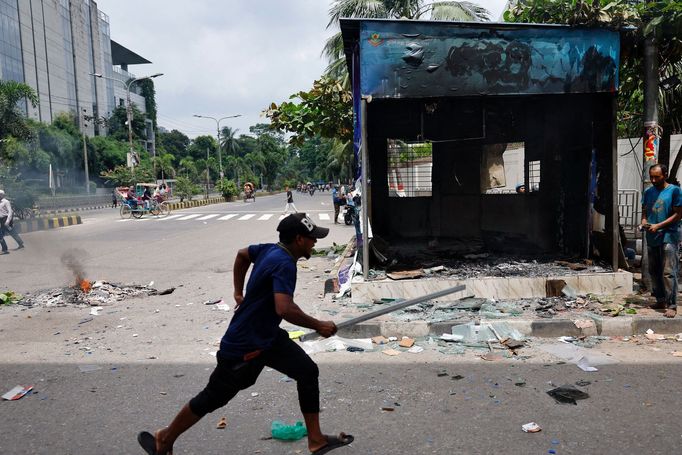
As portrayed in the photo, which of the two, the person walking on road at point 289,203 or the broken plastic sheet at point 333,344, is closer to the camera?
the broken plastic sheet at point 333,344

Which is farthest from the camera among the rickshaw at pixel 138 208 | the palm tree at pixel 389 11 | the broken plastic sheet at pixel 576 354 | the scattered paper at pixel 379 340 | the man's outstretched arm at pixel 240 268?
the rickshaw at pixel 138 208

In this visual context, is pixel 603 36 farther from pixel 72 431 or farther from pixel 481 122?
pixel 72 431

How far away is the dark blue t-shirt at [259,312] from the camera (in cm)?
277

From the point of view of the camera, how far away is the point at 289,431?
329 centimetres

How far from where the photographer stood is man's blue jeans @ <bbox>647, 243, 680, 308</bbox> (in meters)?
5.66

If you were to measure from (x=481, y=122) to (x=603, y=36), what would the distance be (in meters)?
2.70

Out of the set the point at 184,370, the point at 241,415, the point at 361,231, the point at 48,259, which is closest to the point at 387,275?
the point at 361,231

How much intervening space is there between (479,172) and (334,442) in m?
7.45

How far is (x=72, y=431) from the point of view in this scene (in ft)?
11.3

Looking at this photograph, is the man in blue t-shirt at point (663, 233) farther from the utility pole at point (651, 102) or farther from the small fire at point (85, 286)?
the small fire at point (85, 286)

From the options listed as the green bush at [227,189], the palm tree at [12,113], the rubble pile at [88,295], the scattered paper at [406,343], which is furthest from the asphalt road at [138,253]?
the green bush at [227,189]

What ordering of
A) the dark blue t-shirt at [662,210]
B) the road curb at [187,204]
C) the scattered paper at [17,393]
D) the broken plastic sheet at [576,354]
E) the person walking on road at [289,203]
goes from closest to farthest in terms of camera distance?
the scattered paper at [17,393], the broken plastic sheet at [576,354], the dark blue t-shirt at [662,210], the person walking on road at [289,203], the road curb at [187,204]

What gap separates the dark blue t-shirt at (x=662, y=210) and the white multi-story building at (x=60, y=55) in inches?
2204

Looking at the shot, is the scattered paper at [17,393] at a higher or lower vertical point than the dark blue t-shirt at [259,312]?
lower
